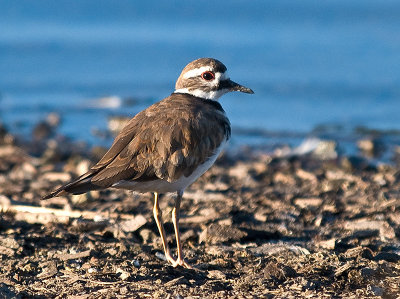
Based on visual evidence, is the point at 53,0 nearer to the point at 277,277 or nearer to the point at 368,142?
the point at 368,142

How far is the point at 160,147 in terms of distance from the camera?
5.55 metres

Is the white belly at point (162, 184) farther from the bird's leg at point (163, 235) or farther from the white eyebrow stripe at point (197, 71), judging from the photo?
the white eyebrow stripe at point (197, 71)

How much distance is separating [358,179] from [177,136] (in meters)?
3.11

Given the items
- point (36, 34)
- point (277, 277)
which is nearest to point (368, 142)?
point (277, 277)

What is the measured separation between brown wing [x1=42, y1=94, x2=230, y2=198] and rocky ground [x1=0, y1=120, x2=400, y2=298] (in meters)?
0.63

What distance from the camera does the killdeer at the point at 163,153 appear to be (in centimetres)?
542

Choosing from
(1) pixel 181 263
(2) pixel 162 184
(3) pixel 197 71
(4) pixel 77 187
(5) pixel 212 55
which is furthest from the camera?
(5) pixel 212 55

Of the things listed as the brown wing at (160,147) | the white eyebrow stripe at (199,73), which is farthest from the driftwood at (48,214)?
the white eyebrow stripe at (199,73)

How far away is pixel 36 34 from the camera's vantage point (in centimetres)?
1565

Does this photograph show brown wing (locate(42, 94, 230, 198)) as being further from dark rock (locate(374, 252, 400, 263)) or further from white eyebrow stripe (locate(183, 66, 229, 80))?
dark rock (locate(374, 252, 400, 263))

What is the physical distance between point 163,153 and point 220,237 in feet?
2.99

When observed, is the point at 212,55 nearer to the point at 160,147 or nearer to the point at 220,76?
the point at 220,76

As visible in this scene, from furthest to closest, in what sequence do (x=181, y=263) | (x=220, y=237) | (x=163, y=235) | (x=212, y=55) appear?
(x=212, y=55), (x=220, y=237), (x=163, y=235), (x=181, y=263)

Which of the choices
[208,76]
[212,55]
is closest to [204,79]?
[208,76]
